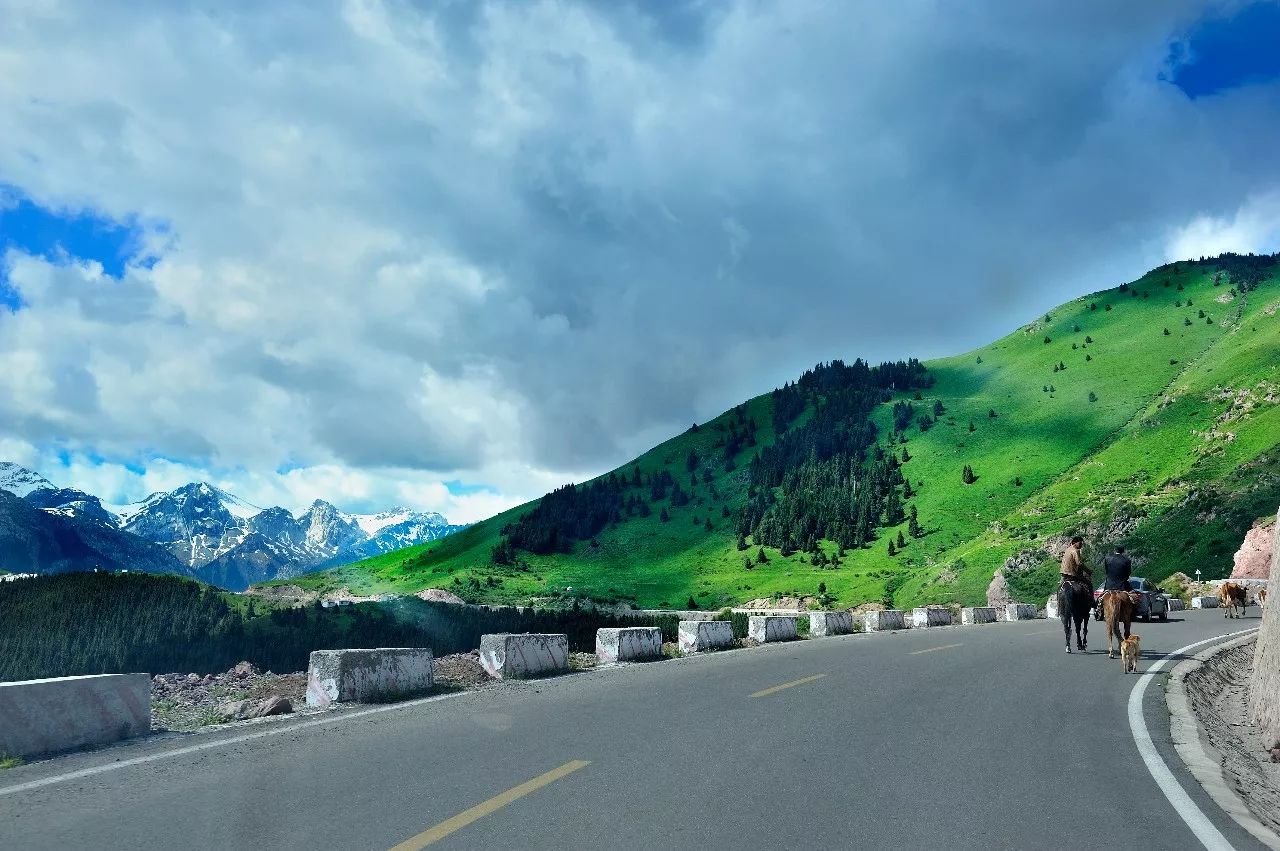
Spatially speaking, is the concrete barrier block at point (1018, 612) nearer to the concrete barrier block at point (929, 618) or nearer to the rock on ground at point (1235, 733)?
the concrete barrier block at point (929, 618)

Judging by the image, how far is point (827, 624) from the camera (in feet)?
99.8

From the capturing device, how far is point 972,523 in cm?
13975

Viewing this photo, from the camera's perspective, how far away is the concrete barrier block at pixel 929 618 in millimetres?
36938

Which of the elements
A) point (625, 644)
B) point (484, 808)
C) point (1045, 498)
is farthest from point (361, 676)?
point (1045, 498)

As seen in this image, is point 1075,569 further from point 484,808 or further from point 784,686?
point 484,808

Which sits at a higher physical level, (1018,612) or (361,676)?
(361,676)

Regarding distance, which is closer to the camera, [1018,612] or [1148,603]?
[1148,603]

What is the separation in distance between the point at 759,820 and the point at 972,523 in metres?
146

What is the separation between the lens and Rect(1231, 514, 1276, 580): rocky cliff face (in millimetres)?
59312

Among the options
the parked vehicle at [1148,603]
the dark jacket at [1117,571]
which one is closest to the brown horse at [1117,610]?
the dark jacket at [1117,571]

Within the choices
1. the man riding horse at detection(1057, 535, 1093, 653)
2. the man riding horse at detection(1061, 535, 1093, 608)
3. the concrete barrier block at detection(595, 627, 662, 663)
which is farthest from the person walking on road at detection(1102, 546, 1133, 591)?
the concrete barrier block at detection(595, 627, 662, 663)

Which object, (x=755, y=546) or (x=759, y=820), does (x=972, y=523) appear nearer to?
(x=755, y=546)

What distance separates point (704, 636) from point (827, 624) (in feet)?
33.1

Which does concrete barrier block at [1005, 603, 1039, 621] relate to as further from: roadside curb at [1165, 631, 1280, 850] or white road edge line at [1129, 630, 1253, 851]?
white road edge line at [1129, 630, 1253, 851]
